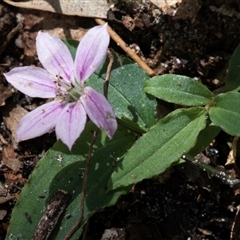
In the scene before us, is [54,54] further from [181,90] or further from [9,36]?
[9,36]

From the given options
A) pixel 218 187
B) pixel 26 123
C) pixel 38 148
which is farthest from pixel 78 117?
pixel 218 187

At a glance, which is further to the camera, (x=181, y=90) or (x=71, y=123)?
(x=181, y=90)

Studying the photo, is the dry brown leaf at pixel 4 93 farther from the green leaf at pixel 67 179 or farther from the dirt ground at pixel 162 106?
the green leaf at pixel 67 179

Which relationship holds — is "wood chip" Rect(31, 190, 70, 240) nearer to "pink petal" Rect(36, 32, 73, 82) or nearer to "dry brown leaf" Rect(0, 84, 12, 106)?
"pink petal" Rect(36, 32, 73, 82)

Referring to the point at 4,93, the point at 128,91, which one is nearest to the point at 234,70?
the point at 128,91

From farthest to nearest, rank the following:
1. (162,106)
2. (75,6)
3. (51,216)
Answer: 1. (75,6)
2. (162,106)
3. (51,216)

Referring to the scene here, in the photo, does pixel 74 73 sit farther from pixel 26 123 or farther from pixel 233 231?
pixel 233 231

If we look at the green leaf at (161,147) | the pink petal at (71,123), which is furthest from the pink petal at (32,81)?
the green leaf at (161,147)

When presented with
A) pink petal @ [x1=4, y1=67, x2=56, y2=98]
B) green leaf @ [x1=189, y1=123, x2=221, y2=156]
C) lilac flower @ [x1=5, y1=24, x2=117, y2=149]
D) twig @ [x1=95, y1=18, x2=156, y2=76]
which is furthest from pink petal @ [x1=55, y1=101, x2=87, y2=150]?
twig @ [x1=95, y1=18, x2=156, y2=76]
